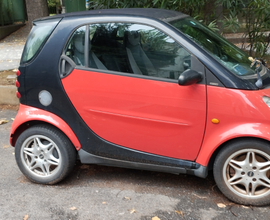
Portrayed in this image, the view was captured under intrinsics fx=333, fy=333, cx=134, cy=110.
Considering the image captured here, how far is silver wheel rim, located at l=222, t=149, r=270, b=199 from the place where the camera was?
286cm

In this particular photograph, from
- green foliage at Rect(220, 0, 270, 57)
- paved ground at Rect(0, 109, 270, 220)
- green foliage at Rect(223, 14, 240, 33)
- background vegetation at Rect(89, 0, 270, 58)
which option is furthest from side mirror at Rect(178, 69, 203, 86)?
green foliage at Rect(223, 14, 240, 33)

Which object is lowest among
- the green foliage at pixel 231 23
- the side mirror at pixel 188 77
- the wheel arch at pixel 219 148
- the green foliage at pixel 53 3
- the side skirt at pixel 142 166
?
the side skirt at pixel 142 166

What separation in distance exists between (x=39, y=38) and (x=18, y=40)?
11225 millimetres

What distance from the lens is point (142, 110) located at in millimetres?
3027

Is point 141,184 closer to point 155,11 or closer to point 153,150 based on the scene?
point 153,150

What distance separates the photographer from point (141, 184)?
137 inches

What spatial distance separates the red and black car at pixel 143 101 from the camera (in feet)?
9.32

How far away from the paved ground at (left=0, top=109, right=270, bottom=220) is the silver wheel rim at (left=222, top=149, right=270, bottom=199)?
0.16 meters

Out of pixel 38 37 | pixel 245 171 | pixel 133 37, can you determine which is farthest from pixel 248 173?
pixel 38 37

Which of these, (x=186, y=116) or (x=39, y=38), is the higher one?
(x=39, y=38)

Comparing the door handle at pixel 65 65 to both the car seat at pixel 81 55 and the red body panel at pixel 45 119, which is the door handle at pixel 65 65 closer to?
the car seat at pixel 81 55

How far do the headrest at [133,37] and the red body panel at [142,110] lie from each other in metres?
0.35

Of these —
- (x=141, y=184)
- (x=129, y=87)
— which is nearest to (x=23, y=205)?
(x=141, y=184)

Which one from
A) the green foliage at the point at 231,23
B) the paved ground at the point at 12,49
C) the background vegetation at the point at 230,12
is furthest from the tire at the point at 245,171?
the paved ground at the point at 12,49
